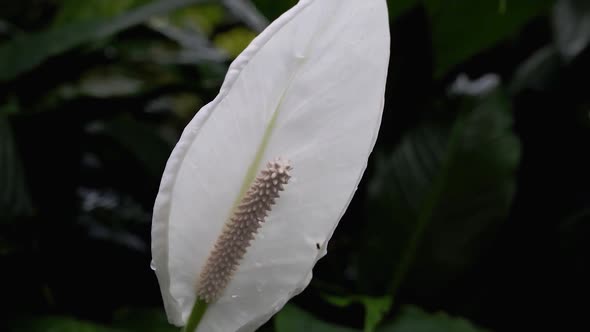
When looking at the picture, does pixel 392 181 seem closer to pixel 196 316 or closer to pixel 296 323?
pixel 296 323

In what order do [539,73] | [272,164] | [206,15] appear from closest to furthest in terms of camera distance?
[272,164]
[539,73]
[206,15]

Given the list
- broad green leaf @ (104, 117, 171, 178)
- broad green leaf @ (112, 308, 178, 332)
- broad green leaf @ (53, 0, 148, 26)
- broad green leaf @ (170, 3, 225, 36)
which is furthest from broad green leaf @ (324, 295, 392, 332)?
broad green leaf @ (170, 3, 225, 36)

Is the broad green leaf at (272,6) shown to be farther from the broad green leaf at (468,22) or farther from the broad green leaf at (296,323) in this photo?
the broad green leaf at (296,323)

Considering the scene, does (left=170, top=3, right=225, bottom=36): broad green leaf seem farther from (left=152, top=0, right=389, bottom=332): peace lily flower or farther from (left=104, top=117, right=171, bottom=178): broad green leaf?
(left=152, top=0, right=389, bottom=332): peace lily flower

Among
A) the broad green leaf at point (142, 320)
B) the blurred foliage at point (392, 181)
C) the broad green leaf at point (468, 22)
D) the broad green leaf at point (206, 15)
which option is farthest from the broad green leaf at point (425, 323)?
the broad green leaf at point (206, 15)

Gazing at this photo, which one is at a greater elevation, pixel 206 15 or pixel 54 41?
pixel 54 41

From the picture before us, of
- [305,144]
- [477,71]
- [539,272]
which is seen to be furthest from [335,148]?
[477,71]

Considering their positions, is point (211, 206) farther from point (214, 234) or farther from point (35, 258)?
point (35, 258)

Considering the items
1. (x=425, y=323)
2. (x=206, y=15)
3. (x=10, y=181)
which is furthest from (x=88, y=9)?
(x=206, y=15)
